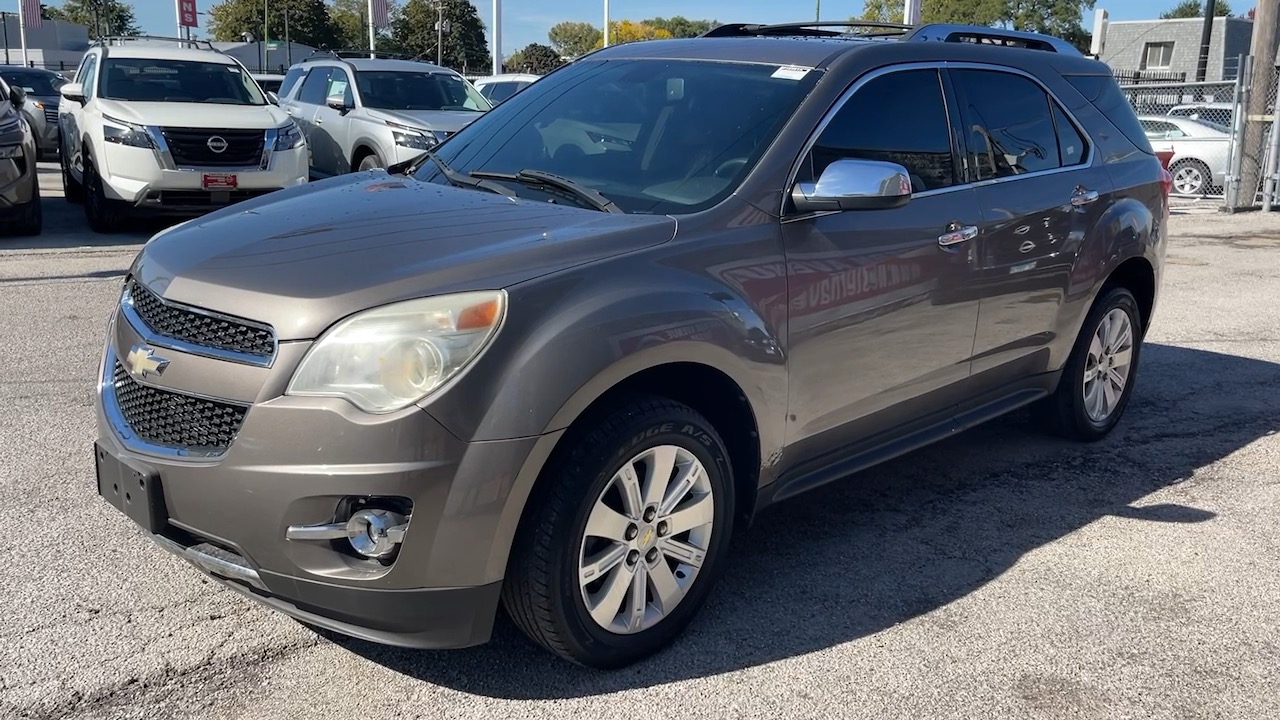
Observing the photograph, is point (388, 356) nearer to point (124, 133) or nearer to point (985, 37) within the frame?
point (985, 37)

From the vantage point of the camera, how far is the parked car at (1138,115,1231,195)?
1712 centimetres

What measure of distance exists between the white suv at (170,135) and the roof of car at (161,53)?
0.01 metres

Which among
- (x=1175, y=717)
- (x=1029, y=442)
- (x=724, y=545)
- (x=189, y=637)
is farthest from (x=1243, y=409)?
(x=189, y=637)

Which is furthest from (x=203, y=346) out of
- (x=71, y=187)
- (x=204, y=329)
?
(x=71, y=187)

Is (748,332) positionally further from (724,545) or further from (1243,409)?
(1243,409)

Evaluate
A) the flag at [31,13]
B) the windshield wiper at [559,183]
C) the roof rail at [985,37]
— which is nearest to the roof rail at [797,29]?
the roof rail at [985,37]

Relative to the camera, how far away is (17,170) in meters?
10.1

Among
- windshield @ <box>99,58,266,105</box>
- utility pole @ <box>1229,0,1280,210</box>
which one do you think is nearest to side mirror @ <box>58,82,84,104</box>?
windshield @ <box>99,58,266,105</box>

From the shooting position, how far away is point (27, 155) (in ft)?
33.1

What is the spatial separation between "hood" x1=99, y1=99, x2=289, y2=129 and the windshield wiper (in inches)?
302

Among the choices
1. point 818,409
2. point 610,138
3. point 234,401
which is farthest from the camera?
point 610,138

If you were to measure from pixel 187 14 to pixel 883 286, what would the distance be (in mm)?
32422

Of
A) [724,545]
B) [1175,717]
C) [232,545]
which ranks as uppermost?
[232,545]

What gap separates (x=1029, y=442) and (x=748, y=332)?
9.03ft
